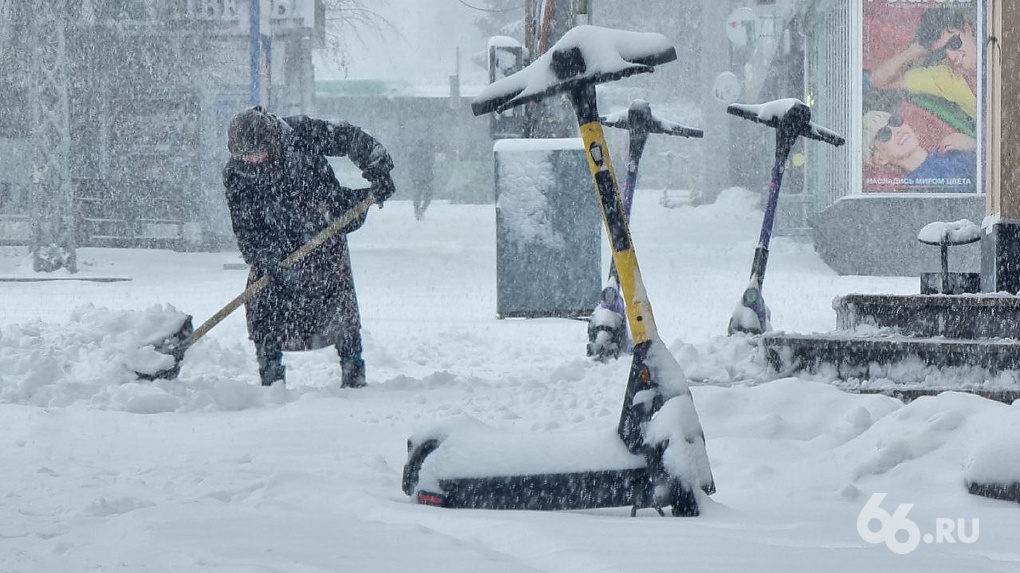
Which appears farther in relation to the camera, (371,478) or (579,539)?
(371,478)

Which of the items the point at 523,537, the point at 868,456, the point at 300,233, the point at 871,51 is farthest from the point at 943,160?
the point at 523,537

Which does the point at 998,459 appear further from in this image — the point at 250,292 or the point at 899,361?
the point at 250,292

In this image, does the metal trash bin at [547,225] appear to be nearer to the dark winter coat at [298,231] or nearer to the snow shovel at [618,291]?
the snow shovel at [618,291]

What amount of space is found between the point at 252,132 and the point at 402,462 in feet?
7.75

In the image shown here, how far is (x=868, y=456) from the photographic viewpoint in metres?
3.33

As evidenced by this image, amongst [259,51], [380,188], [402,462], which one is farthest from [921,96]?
[402,462]

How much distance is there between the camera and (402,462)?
3787 mm

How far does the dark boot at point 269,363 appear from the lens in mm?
5688

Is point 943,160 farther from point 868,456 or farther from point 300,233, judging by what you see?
point 868,456

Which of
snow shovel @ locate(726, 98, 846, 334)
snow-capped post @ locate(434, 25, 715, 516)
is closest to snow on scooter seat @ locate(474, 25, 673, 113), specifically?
snow-capped post @ locate(434, 25, 715, 516)

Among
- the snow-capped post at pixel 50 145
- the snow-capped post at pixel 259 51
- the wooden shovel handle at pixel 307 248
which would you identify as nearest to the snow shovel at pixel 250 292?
the wooden shovel handle at pixel 307 248

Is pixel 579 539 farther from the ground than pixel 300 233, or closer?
closer

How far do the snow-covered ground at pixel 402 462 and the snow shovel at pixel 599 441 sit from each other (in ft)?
0.25

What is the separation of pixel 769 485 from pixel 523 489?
2.63 ft
